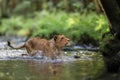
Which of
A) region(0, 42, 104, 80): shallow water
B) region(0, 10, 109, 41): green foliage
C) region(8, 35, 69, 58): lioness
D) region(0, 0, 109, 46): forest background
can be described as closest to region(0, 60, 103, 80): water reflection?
region(0, 42, 104, 80): shallow water

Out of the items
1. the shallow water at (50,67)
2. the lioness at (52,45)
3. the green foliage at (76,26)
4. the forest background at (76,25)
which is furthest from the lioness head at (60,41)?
the green foliage at (76,26)

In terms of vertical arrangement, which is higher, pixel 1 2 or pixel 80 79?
pixel 80 79

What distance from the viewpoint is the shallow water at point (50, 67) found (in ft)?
30.3

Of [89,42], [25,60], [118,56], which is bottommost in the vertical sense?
[89,42]

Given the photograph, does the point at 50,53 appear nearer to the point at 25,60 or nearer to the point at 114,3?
the point at 25,60

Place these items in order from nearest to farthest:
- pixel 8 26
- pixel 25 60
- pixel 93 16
Result: pixel 25 60, pixel 93 16, pixel 8 26

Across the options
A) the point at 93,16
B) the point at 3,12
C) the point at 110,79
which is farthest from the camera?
the point at 3,12

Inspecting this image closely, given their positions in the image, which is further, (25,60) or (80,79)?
(25,60)

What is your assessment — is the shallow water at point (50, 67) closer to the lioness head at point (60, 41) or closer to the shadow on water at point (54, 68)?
the shadow on water at point (54, 68)

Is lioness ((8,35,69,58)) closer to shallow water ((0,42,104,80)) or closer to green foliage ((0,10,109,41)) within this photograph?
shallow water ((0,42,104,80))

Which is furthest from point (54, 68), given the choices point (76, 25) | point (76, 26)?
point (76, 25)

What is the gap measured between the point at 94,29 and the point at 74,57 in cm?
562

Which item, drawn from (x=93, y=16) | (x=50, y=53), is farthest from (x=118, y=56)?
(x=93, y=16)

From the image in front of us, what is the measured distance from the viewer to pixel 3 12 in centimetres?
4094
